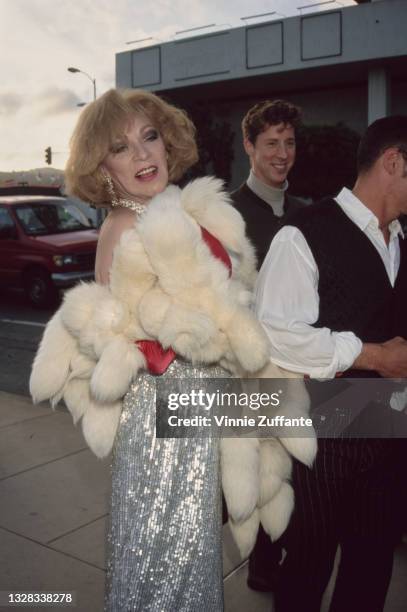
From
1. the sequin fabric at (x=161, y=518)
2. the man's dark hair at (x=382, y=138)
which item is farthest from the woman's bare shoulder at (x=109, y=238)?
the man's dark hair at (x=382, y=138)

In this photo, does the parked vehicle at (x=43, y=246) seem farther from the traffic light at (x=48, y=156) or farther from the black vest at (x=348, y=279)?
the traffic light at (x=48, y=156)

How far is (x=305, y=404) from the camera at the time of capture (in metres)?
2.28

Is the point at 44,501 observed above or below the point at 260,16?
below

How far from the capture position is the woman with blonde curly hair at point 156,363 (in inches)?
78.3

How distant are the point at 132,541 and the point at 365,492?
2.63 feet

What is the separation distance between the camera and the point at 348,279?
231 cm

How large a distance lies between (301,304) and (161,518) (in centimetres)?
79

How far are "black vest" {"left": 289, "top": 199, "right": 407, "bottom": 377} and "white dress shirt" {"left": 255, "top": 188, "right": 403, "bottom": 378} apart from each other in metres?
0.03

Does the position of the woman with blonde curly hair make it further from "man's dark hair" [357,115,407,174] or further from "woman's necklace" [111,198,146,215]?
"man's dark hair" [357,115,407,174]

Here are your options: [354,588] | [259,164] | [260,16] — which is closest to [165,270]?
[354,588]

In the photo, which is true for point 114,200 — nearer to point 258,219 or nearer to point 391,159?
point 391,159

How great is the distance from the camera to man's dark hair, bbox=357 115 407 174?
240 cm

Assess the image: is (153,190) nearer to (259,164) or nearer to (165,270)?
(165,270)

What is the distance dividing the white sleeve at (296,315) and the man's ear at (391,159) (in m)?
0.39
